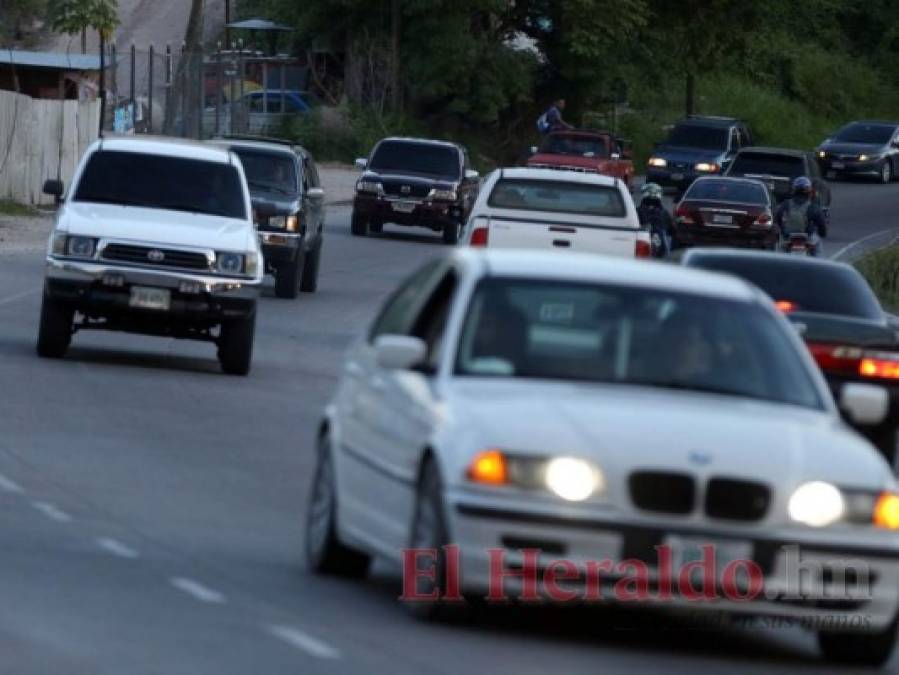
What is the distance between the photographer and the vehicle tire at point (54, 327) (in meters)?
20.5

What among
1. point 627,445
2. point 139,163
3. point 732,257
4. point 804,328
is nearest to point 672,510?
point 627,445

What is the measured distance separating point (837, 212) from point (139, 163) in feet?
127

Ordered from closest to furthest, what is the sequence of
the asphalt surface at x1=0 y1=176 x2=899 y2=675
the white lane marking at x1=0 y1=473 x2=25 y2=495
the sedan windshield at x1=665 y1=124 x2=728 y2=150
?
the asphalt surface at x1=0 y1=176 x2=899 y2=675 → the white lane marking at x1=0 y1=473 x2=25 y2=495 → the sedan windshield at x1=665 y1=124 x2=728 y2=150

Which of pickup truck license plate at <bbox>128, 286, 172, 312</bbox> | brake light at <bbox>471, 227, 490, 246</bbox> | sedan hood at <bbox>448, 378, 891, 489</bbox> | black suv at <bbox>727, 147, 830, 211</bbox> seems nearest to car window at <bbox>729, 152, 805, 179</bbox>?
black suv at <bbox>727, 147, 830, 211</bbox>

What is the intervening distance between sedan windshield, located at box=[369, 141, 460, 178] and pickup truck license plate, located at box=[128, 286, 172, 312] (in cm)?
2321

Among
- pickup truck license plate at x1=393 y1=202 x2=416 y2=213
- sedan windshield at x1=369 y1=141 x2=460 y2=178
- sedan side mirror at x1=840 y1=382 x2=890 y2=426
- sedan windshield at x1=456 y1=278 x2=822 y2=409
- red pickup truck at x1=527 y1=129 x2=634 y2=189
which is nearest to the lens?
sedan windshield at x1=456 y1=278 x2=822 y2=409

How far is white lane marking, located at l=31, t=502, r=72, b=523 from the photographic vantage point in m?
12.6

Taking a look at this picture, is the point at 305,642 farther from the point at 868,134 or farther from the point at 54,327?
the point at 868,134

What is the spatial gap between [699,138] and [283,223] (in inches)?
1218

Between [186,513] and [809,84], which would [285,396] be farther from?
[809,84]

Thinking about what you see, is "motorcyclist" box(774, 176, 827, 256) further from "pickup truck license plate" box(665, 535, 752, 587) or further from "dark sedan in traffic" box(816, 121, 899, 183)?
"dark sedan in traffic" box(816, 121, 899, 183)

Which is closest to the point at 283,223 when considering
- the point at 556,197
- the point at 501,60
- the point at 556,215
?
the point at 556,197

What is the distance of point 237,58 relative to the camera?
2298 inches

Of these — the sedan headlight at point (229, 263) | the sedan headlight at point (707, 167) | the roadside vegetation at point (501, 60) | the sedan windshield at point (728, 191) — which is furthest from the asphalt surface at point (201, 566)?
the roadside vegetation at point (501, 60)
